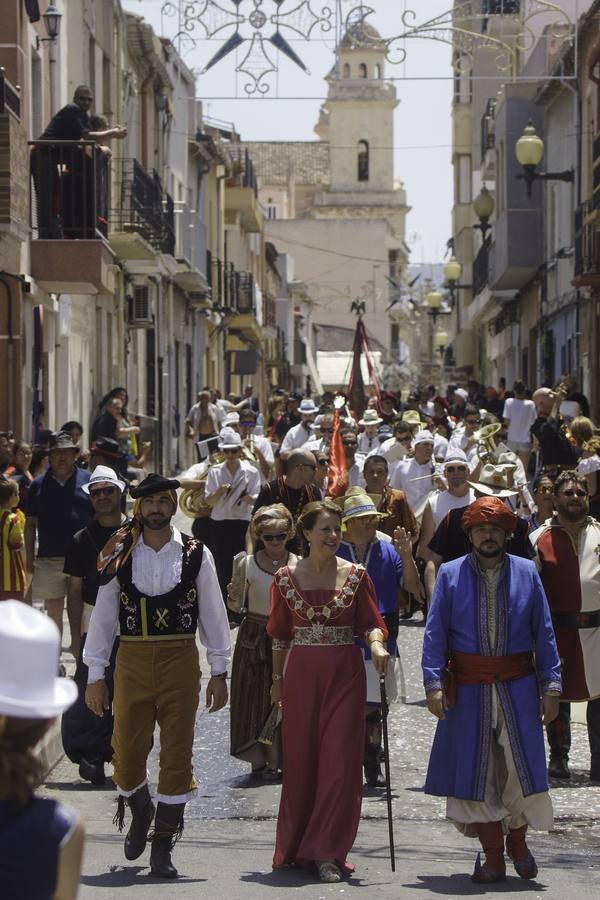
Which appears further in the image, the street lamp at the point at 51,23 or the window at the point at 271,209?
Answer: the window at the point at 271,209

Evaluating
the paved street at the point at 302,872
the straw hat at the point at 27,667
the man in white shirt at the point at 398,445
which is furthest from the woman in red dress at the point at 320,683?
the man in white shirt at the point at 398,445

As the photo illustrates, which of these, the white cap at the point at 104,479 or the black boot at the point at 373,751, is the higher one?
the white cap at the point at 104,479

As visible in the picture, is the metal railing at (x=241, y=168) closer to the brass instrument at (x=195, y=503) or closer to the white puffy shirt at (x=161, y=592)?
the brass instrument at (x=195, y=503)

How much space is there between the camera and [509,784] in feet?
25.9

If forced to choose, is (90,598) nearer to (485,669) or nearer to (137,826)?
(137,826)

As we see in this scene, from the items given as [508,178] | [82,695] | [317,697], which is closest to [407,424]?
[82,695]

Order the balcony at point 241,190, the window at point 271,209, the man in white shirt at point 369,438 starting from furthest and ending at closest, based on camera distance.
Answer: the window at point 271,209, the balcony at point 241,190, the man in white shirt at point 369,438

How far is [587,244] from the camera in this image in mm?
26609

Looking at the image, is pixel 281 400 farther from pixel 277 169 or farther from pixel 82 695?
pixel 277 169

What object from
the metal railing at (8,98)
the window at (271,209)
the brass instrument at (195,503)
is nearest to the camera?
the brass instrument at (195,503)

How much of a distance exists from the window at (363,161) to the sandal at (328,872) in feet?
374

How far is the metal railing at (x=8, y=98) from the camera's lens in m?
17.7

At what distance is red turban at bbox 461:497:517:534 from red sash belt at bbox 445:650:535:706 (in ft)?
1.76

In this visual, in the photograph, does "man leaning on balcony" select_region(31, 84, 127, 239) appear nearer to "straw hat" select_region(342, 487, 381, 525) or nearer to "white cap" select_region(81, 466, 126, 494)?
"white cap" select_region(81, 466, 126, 494)
